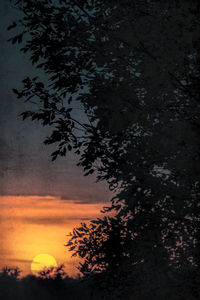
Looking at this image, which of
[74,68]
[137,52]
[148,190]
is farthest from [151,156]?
[74,68]

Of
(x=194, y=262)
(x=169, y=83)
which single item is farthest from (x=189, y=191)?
(x=169, y=83)

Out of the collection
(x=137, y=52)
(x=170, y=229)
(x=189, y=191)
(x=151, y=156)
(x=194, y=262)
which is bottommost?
(x=194, y=262)

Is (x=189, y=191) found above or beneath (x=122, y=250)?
above

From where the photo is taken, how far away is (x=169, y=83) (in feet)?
18.9

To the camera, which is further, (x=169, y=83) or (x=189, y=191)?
(x=189, y=191)

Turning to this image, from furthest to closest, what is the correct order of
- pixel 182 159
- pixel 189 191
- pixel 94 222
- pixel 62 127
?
pixel 94 222, pixel 62 127, pixel 189 191, pixel 182 159

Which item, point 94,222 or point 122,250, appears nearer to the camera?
point 122,250

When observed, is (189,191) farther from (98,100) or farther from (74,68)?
(74,68)

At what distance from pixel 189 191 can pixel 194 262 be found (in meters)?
1.20

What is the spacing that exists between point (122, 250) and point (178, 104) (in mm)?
2909

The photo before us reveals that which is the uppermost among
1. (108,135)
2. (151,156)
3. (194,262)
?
(108,135)

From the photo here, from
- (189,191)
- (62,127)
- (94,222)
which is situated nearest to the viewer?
(189,191)

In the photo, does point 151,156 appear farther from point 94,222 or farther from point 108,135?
point 94,222

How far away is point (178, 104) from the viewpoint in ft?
21.3
